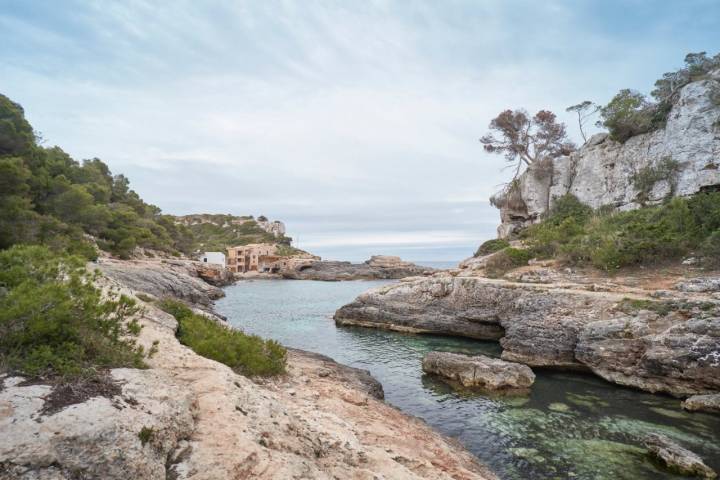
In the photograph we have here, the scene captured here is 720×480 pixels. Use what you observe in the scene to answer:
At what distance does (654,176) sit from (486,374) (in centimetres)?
2788

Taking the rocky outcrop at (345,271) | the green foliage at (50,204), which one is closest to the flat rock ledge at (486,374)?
the green foliage at (50,204)

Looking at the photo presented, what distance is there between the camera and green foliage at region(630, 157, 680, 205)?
3002 cm

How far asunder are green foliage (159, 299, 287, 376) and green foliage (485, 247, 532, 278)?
71.5ft

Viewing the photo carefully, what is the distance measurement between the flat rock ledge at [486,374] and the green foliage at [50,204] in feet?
58.8

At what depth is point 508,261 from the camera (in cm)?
2986

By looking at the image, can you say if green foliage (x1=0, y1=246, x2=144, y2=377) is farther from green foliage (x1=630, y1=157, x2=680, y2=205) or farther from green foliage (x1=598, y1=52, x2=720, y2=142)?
green foliage (x1=598, y1=52, x2=720, y2=142)

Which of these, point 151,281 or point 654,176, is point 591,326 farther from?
point 151,281

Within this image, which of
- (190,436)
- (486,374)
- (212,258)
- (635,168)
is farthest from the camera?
(212,258)

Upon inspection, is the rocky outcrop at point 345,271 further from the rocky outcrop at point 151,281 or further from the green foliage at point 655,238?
the green foliage at point 655,238

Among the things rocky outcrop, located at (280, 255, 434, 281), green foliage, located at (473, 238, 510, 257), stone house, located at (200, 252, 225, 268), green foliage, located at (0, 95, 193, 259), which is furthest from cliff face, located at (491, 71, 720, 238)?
stone house, located at (200, 252, 225, 268)

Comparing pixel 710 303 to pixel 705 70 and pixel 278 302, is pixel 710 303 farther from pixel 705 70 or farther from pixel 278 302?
pixel 278 302

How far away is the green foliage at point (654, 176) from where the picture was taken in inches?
1182

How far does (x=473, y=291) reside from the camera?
23.8m

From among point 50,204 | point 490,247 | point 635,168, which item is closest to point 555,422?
point 490,247
